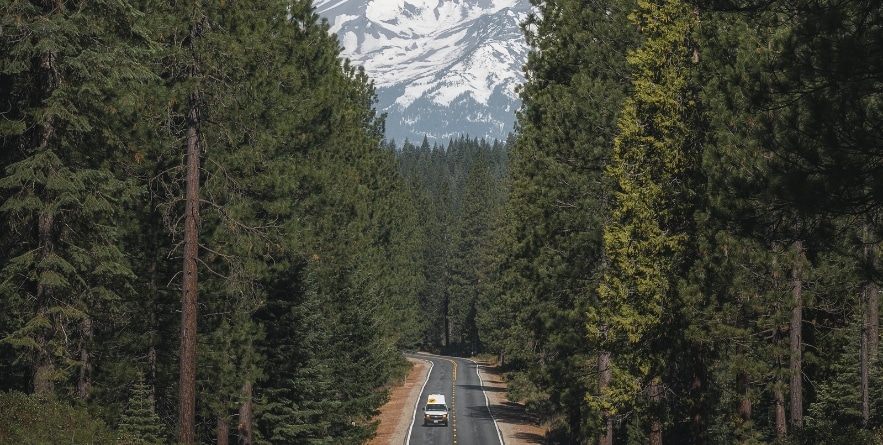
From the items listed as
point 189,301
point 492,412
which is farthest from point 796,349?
point 492,412

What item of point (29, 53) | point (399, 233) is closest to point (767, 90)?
point (29, 53)

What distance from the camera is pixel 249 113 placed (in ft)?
77.8

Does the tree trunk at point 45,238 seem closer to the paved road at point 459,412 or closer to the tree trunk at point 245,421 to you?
the tree trunk at point 245,421

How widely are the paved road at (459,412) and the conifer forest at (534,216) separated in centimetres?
1456

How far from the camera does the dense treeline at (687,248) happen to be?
18281 mm

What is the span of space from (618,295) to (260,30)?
10.5 meters

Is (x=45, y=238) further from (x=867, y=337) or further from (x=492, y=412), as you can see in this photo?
(x=492, y=412)

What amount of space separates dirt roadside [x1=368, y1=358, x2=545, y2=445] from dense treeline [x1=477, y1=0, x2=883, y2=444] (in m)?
19.7

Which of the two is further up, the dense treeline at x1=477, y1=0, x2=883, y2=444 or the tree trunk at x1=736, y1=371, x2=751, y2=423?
the dense treeline at x1=477, y1=0, x2=883, y2=444

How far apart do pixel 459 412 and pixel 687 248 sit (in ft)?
127

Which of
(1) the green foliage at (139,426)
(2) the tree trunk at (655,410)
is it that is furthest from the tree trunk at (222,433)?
(2) the tree trunk at (655,410)

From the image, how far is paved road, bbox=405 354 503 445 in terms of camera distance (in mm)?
47375

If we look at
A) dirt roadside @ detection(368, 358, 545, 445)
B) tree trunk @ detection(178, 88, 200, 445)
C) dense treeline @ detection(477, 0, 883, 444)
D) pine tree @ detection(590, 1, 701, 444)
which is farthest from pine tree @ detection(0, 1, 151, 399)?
dirt roadside @ detection(368, 358, 545, 445)

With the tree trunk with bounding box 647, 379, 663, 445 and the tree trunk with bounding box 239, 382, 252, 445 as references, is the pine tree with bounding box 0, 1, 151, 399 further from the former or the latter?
the tree trunk with bounding box 647, 379, 663, 445
